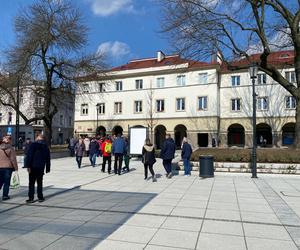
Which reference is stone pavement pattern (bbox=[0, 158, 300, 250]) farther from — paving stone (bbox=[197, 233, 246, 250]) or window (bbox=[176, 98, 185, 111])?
window (bbox=[176, 98, 185, 111])

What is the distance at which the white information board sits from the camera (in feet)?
72.3

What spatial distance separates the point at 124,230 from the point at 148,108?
41.4 m

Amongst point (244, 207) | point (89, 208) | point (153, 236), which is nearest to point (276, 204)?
point (244, 207)

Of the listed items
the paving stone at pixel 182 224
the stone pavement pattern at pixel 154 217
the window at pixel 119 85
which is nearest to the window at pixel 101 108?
the window at pixel 119 85

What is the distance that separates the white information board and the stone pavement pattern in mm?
10840

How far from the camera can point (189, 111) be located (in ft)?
144

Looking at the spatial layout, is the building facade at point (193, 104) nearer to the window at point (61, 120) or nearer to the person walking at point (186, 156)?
the window at point (61, 120)

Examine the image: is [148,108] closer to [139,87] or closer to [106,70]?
[139,87]

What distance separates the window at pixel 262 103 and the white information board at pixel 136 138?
2590cm

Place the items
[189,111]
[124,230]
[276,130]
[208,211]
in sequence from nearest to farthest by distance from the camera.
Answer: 1. [124,230]
2. [208,211]
3. [276,130]
4. [189,111]

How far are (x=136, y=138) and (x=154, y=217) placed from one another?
616 inches

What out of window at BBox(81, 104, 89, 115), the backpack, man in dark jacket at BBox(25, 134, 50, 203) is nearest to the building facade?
window at BBox(81, 104, 89, 115)

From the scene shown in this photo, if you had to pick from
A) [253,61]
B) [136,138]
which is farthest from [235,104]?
[253,61]

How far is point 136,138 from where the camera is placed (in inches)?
873
